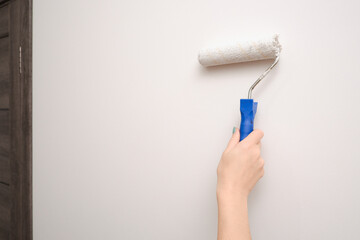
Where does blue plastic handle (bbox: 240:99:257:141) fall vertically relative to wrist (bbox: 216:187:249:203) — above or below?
above

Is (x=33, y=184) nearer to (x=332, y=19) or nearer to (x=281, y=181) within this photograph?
(x=281, y=181)

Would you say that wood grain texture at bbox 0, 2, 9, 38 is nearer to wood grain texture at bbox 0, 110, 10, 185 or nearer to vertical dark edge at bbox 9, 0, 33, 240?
vertical dark edge at bbox 9, 0, 33, 240

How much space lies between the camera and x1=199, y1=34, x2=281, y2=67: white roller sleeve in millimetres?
452

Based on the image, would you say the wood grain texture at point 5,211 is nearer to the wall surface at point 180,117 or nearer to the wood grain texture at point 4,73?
the wall surface at point 180,117

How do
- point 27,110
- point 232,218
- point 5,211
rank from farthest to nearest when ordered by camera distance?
point 5,211
point 27,110
point 232,218

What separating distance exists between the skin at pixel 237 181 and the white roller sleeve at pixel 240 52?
16cm

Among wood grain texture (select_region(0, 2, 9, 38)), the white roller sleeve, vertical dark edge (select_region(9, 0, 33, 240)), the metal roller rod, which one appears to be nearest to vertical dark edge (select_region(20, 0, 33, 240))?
vertical dark edge (select_region(9, 0, 33, 240))

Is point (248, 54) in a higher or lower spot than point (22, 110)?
higher

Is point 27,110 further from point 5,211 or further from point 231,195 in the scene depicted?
point 231,195

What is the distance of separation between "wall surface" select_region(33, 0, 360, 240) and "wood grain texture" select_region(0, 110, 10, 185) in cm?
22

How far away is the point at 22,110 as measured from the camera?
0.94 m

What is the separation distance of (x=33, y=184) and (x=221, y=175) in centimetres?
86

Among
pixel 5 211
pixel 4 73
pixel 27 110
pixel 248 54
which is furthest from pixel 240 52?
pixel 5 211

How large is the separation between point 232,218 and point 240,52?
334 millimetres
